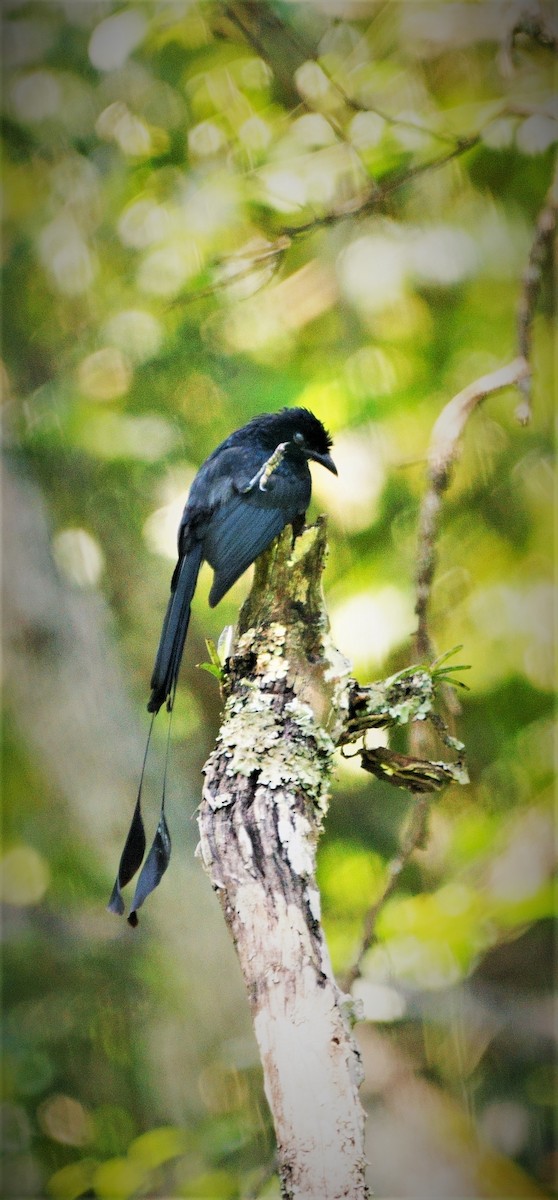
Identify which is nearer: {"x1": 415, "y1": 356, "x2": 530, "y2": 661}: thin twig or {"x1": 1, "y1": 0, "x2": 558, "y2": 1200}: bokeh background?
{"x1": 1, "y1": 0, "x2": 558, "y2": 1200}: bokeh background

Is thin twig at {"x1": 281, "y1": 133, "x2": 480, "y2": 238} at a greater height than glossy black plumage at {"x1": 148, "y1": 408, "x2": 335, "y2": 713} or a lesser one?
greater

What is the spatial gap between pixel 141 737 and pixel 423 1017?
0.53m

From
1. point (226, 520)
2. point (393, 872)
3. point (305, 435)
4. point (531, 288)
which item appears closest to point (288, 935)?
point (393, 872)

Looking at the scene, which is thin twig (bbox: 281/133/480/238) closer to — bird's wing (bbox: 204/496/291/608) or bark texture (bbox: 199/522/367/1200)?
bird's wing (bbox: 204/496/291/608)

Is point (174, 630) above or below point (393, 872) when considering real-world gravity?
above

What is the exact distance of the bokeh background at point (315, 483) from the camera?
108cm

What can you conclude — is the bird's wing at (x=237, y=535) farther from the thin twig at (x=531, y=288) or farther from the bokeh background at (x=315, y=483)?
the thin twig at (x=531, y=288)

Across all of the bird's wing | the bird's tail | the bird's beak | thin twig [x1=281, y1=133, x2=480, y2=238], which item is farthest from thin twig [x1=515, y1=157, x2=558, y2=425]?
the bird's tail

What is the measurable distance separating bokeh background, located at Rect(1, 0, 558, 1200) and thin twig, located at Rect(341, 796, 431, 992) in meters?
0.01

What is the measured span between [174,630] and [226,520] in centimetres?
15

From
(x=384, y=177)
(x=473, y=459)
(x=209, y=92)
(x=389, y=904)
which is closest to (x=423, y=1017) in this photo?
(x=389, y=904)

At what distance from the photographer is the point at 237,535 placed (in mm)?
1027

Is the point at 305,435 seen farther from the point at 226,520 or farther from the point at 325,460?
the point at 226,520

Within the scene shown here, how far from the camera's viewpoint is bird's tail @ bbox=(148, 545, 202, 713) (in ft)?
3.42
